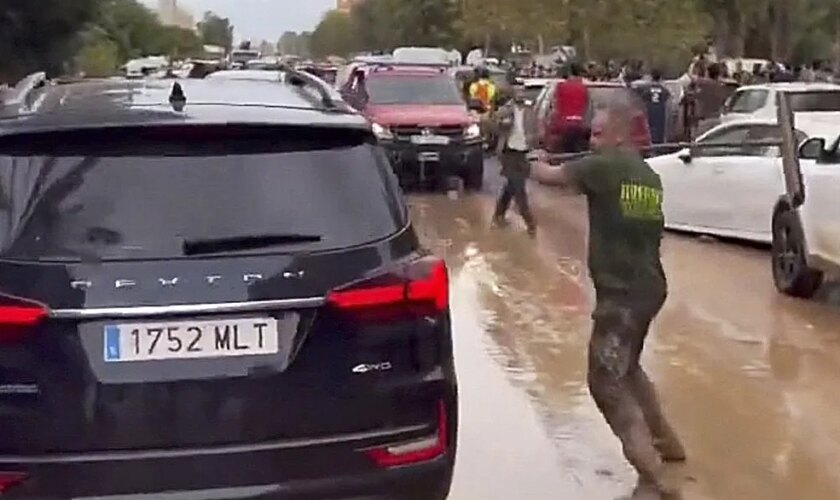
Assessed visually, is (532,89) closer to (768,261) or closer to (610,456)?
(768,261)

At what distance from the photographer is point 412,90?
24516 mm

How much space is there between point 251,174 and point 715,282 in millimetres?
9222

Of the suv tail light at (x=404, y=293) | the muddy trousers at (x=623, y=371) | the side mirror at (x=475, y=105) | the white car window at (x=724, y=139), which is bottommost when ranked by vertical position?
the side mirror at (x=475, y=105)

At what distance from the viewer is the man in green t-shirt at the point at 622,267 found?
700 centimetres

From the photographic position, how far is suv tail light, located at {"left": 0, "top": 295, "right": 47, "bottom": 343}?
4703mm

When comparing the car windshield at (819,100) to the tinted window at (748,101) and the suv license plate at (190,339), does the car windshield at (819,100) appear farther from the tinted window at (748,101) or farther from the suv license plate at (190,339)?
the suv license plate at (190,339)

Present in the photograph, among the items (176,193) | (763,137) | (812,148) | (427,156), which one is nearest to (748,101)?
(427,156)

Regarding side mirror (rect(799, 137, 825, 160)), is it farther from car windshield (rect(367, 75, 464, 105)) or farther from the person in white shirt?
car windshield (rect(367, 75, 464, 105))

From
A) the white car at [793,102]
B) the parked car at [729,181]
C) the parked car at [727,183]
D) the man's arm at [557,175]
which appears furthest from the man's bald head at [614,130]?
the parked car at [727,183]

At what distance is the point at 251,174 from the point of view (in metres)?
5.07

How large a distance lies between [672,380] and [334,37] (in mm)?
157645

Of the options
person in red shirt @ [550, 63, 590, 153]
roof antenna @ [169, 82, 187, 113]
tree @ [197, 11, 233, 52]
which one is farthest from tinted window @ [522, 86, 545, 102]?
tree @ [197, 11, 233, 52]

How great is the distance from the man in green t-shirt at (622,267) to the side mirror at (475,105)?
19.0 m

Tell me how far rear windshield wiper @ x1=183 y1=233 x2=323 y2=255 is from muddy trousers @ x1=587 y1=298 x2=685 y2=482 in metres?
2.37
